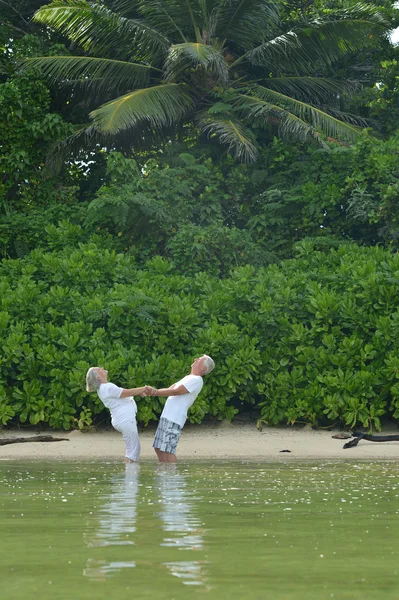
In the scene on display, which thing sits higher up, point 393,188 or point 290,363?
point 393,188

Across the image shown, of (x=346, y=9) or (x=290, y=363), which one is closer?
(x=290, y=363)

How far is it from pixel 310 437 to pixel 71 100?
11789 mm

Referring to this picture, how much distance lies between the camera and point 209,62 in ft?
65.4

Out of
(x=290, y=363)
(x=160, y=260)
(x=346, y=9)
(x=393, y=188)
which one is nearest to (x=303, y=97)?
(x=346, y=9)

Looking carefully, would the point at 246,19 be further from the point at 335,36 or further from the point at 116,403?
the point at 116,403

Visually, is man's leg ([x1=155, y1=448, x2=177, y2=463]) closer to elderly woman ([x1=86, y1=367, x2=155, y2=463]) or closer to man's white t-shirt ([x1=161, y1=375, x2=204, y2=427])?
elderly woman ([x1=86, y1=367, x2=155, y2=463])

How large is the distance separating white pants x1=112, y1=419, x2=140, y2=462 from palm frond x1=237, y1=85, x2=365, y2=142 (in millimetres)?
10269

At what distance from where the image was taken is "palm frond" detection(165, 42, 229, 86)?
1936 cm

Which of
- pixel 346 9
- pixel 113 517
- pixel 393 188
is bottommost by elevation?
pixel 113 517

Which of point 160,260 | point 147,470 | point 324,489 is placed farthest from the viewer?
point 160,260

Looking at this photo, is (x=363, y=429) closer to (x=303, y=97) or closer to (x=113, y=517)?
(x=113, y=517)

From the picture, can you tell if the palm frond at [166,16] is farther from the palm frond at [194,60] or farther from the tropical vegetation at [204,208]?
the palm frond at [194,60]

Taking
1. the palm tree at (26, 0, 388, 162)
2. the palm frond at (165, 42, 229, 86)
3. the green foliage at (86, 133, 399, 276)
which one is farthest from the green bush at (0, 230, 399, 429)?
the palm frond at (165, 42, 229, 86)

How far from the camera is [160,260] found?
16.8m
